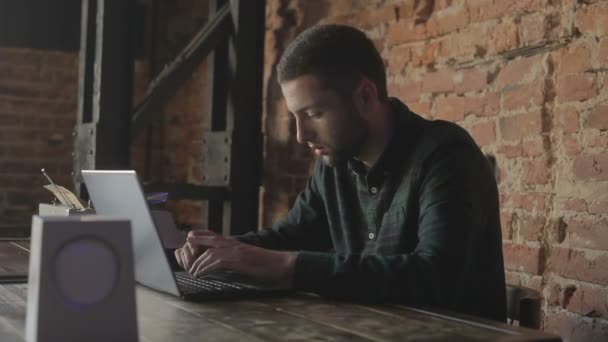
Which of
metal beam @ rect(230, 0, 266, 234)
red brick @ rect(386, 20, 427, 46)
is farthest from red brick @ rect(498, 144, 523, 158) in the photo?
metal beam @ rect(230, 0, 266, 234)

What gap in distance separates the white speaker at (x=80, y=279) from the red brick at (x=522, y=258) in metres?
1.52

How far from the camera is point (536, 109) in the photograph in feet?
7.57

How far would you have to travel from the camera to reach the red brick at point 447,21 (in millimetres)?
2594

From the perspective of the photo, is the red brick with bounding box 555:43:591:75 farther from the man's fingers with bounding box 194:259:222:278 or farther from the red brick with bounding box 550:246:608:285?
the man's fingers with bounding box 194:259:222:278

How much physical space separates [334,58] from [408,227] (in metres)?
0.42

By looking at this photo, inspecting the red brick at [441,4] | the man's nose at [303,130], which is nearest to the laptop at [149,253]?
the man's nose at [303,130]

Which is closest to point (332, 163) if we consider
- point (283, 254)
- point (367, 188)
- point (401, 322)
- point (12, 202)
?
point (367, 188)

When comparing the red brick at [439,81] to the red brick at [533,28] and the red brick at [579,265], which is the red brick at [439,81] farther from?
the red brick at [579,265]

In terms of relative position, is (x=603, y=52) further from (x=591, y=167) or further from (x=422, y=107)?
(x=422, y=107)

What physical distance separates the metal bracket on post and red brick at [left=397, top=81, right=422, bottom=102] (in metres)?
0.68

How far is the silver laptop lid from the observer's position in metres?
1.40

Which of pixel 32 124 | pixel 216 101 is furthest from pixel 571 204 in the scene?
pixel 32 124

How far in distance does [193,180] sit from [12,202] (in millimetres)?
901

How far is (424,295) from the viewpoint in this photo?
1.55 metres
